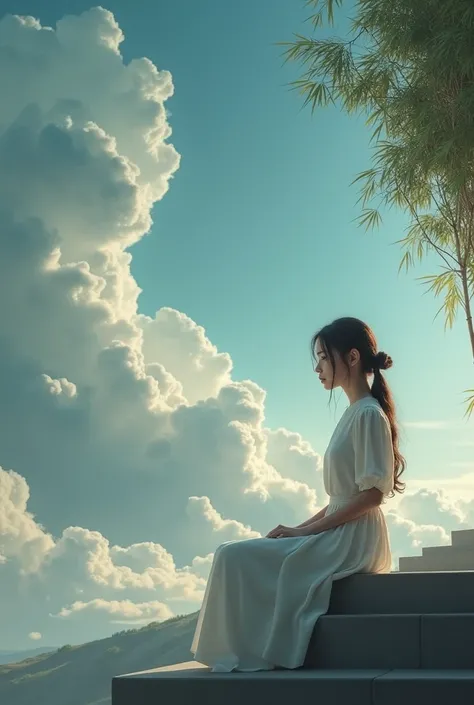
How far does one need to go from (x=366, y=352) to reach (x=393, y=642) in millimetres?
1032

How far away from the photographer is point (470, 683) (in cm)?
253

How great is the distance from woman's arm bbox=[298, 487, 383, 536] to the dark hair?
10.0 inches

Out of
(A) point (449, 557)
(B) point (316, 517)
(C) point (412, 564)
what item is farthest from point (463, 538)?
(B) point (316, 517)

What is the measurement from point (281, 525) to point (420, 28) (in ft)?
14.6

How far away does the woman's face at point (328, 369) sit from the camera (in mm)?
3414

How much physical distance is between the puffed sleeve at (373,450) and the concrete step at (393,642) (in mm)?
456

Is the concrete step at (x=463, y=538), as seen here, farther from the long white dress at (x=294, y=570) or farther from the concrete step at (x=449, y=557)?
the long white dress at (x=294, y=570)

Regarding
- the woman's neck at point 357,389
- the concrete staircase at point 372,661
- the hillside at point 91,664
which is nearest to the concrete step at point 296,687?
the concrete staircase at point 372,661

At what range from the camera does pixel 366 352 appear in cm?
343

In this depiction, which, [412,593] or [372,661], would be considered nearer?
[372,661]

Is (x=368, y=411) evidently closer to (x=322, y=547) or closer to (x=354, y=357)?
(x=354, y=357)

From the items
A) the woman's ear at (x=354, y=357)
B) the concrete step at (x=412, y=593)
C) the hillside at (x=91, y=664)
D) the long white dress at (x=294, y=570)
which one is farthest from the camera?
the hillside at (x=91, y=664)

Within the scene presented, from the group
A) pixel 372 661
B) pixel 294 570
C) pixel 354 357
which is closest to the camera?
pixel 372 661

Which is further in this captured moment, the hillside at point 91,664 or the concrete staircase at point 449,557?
the hillside at point 91,664
